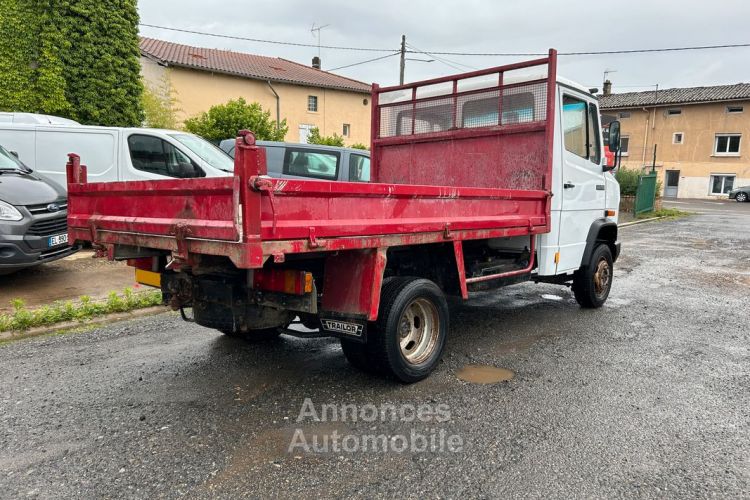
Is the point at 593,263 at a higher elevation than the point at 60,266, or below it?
higher

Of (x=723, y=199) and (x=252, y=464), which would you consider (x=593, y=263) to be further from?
(x=723, y=199)

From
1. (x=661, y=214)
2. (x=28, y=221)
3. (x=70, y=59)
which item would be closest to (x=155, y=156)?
(x=28, y=221)

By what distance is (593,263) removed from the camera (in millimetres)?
6320

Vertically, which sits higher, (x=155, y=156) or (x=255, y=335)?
(x=155, y=156)

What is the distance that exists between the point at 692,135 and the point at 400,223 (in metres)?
42.6

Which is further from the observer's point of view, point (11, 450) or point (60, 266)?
point (60, 266)

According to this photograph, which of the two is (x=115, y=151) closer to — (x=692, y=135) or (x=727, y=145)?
(x=692, y=135)

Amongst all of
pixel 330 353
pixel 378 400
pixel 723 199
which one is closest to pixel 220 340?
pixel 330 353

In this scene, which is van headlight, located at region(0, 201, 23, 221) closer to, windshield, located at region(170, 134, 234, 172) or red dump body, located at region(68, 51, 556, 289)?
windshield, located at region(170, 134, 234, 172)

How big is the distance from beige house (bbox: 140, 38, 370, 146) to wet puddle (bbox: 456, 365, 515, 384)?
25.9 metres

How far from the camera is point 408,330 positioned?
164 inches

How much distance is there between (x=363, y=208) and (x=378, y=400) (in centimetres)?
140

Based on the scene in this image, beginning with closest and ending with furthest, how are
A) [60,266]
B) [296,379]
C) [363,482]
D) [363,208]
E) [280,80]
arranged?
[363,482], [363,208], [296,379], [60,266], [280,80]

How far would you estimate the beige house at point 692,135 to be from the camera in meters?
36.9
